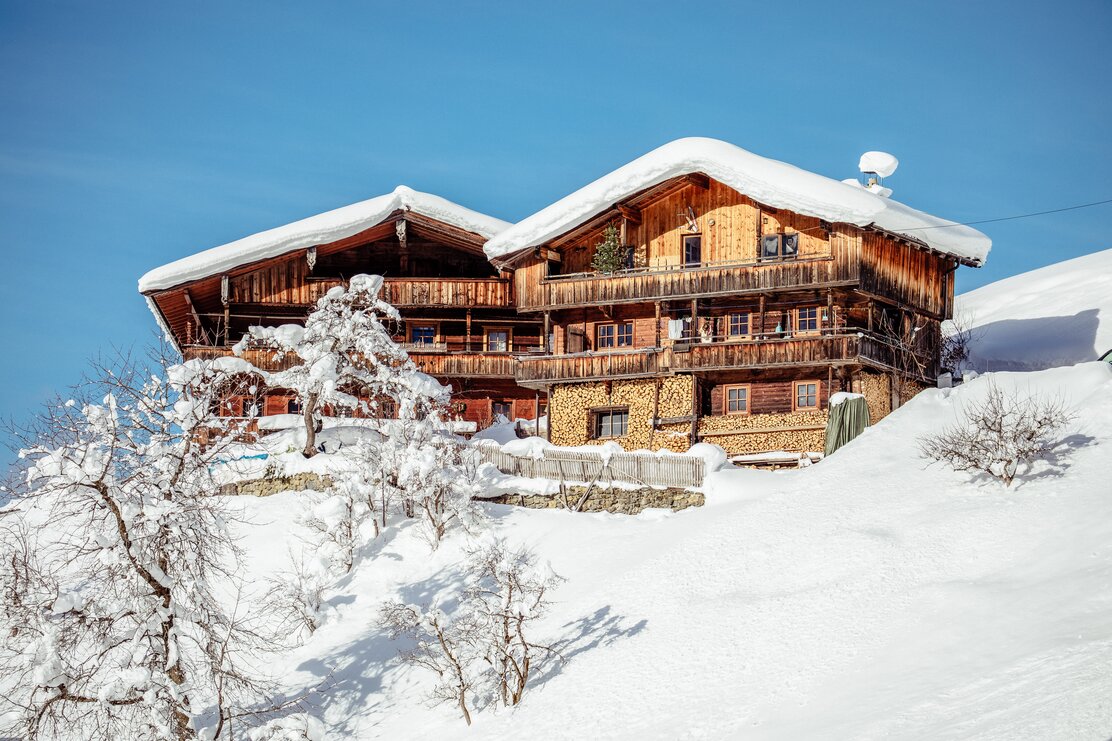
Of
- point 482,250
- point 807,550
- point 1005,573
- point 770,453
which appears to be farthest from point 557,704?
→ point 482,250

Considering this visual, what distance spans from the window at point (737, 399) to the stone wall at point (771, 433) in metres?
0.78

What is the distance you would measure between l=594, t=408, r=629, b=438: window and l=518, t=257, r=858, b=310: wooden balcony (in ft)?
10.7

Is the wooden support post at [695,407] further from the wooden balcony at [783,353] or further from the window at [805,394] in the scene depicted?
the window at [805,394]

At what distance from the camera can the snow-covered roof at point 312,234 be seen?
41219 millimetres

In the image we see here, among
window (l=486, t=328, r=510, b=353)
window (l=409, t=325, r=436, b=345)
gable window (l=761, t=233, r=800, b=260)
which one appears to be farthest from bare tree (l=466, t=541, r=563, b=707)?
window (l=409, t=325, r=436, b=345)

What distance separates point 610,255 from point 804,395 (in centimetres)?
719

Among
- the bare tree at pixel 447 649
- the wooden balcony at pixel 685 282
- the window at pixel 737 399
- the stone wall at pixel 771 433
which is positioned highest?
the wooden balcony at pixel 685 282

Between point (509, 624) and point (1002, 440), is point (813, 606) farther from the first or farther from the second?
point (1002, 440)

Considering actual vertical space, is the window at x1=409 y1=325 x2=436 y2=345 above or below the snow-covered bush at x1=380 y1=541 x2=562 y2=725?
above

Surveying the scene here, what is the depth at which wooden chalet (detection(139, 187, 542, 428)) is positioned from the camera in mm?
41719

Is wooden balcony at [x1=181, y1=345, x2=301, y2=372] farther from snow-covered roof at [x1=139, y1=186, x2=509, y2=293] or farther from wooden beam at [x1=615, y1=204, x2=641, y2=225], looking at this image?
wooden beam at [x1=615, y1=204, x2=641, y2=225]

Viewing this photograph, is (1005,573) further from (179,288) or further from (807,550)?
(179,288)

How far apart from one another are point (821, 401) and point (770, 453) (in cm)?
270

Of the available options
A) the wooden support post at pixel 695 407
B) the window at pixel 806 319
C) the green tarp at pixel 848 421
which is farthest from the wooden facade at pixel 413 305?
the green tarp at pixel 848 421
